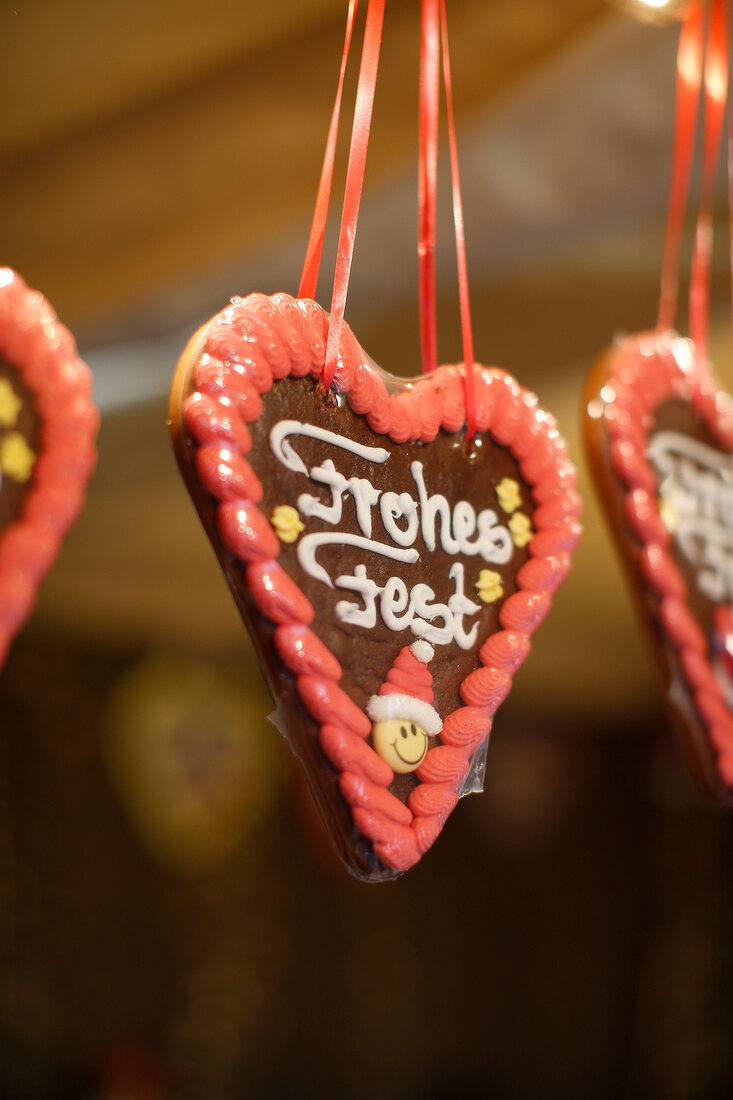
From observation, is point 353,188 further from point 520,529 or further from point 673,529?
point 673,529

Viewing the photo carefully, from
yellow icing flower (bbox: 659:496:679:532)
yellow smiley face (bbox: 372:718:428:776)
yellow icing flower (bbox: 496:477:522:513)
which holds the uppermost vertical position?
yellow icing flower (bbox: 659:496:679:532)

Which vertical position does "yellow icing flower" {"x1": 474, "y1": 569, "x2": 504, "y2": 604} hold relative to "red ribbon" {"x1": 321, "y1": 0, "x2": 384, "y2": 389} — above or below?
below

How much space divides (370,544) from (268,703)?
2.89m

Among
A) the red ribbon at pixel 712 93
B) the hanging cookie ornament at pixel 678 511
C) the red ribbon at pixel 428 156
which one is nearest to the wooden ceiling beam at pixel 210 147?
the red ribbon at pixel 712 93

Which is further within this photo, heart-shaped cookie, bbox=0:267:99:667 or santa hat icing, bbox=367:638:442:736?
santa hat icing, bbox=367:638:442:736

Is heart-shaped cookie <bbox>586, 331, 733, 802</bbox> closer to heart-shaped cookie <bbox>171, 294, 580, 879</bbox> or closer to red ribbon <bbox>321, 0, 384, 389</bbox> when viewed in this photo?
heart-shaped cookie <bbox>171, 294, 580, 879</bbox>

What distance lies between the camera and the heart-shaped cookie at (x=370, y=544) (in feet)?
1.91

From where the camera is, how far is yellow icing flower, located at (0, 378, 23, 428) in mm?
546

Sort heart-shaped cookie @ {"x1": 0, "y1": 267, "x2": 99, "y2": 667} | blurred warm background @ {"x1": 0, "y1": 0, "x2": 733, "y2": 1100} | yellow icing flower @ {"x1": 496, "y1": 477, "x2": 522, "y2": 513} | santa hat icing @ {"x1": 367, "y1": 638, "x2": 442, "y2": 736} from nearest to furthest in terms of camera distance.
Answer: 1. heart-shaped cookie @ {"x1": 0, "y1": 267, "x2": 99, "y2": 667}
2. santa hat icing @ {"x1": 367, "y1": 638, "x2": 442, "y2": 736}
3. yellow icing flower @ {"x1": 496, "y1": 477, "x2": 522, "y2": 513}
4. blurred warm background @ {"x1": 0, "y1": 0, "x2": 733, "y2": 1100}

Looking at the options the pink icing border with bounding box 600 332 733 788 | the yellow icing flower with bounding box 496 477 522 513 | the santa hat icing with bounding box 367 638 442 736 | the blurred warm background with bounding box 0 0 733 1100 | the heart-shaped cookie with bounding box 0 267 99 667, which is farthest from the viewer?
the blurred warm background with bounding box 0 0 733 1100

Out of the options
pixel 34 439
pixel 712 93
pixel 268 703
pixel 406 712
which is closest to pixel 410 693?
pixel 406 712

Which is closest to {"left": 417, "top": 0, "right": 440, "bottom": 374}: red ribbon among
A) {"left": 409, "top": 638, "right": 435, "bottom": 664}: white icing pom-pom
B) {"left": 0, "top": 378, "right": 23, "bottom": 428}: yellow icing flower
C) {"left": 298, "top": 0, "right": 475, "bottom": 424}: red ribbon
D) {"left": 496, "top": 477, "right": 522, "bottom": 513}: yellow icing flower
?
{"left": 298, "top": 0, "right": 475, "bottom": 424}: red ribbon

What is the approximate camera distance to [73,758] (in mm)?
3111

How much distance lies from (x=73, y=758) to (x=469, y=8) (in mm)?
2610
